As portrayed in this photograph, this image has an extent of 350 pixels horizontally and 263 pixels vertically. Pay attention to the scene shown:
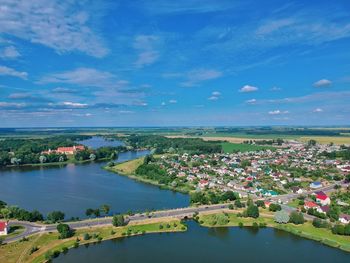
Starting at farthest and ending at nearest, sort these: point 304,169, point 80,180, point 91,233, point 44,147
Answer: point 44,147 → point 304,169 → point 80,180 → point 91,233

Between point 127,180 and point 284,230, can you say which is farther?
point 127,180

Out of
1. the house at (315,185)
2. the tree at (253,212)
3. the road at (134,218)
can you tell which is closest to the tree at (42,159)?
the road at (134,218)

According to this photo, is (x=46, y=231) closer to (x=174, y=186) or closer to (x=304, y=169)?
(x=174, y=186)

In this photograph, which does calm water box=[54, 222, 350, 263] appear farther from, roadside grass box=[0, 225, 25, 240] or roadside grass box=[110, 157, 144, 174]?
roadside grass box=[110, 157, 144, 174]

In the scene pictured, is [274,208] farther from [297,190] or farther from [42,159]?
[42,159]

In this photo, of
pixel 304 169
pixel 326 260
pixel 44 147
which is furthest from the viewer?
pixel 44 147

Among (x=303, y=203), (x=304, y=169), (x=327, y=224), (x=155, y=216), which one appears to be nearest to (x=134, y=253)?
(x=155, y=216)
